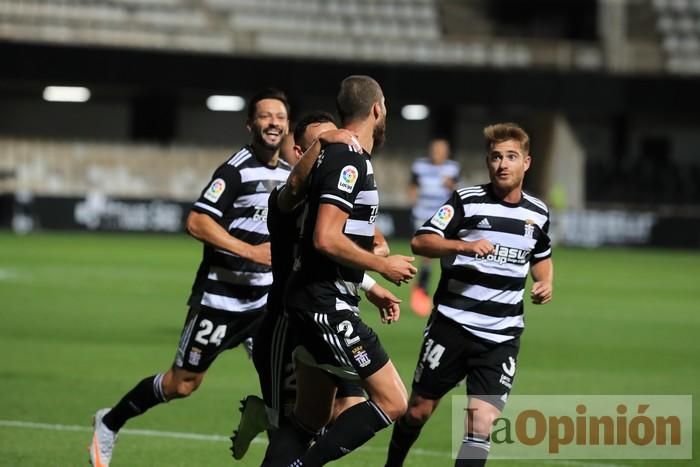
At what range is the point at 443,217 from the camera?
22.9 feet

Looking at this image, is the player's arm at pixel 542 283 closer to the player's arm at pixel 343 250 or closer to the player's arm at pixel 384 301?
the player's arm at pixel 384 301

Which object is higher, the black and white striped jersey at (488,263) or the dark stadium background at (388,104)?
the dark stadium background at (388,104)

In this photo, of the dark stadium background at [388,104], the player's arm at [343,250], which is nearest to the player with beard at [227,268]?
the player's arm at [343,250]

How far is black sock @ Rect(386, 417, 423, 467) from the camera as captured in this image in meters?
6.93

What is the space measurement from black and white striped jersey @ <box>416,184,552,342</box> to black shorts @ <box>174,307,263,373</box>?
4.38 ft

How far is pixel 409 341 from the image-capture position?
14.1m

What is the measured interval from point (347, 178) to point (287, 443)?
1271 mm

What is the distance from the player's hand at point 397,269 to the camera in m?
5.68

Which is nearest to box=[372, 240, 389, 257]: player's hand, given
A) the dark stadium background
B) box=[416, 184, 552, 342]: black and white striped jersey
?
box=[416, 184, 552, 342]: black and white striped jersey

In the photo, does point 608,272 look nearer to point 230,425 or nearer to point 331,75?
point 331,75

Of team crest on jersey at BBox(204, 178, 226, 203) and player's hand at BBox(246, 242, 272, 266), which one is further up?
team crest on jersey at BBox(204, 178, 226, 203)

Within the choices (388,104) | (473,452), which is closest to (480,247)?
(473,452)

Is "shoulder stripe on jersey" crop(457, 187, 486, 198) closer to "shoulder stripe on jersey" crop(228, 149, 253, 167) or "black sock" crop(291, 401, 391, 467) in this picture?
"shoulder stripe on jersey" crop(228, 149, 253, 167)

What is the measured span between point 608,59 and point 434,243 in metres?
33.1
